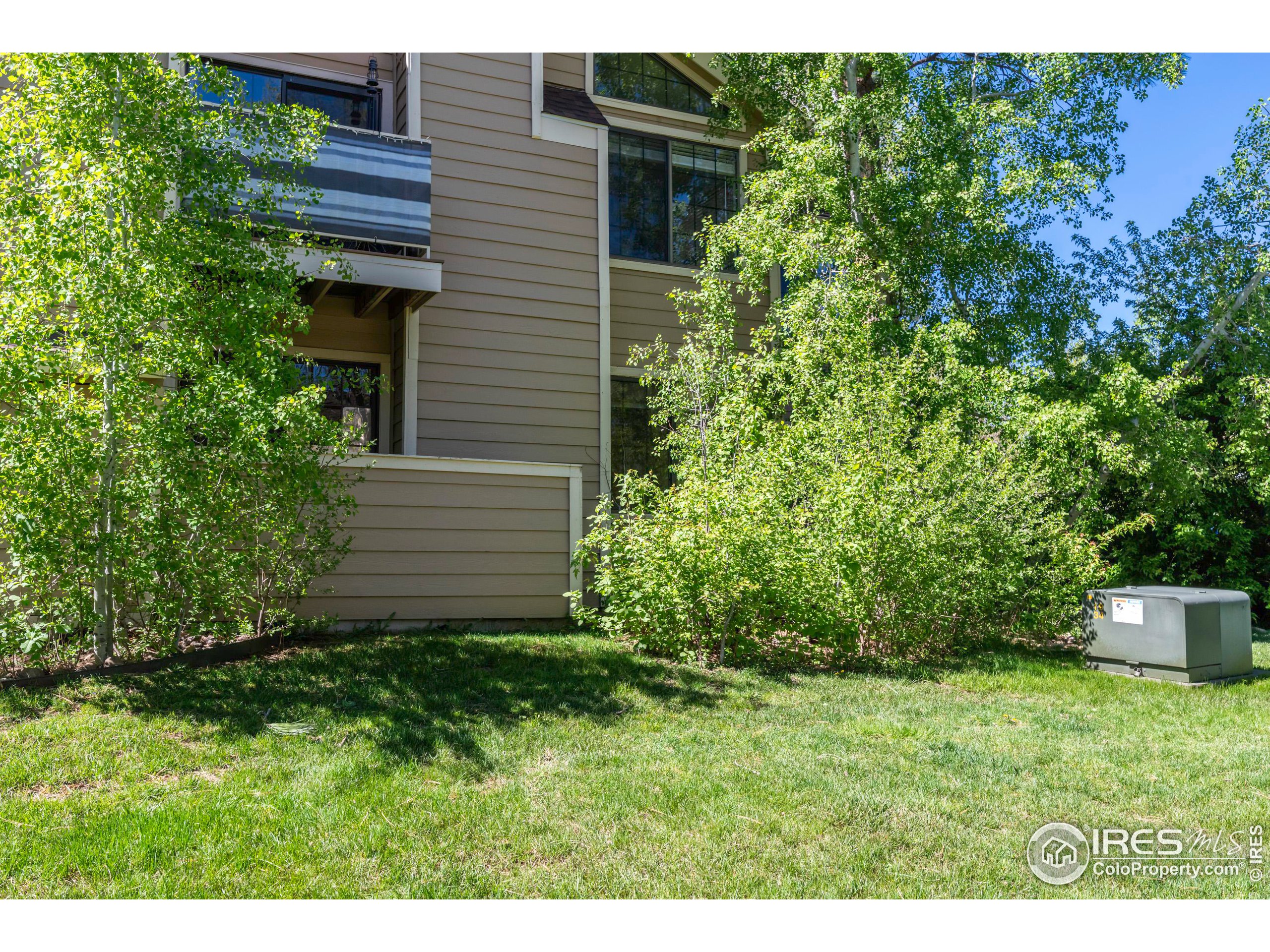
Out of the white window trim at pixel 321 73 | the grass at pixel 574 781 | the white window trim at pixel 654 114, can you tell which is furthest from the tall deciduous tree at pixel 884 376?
the white window trim at pixel 321 73

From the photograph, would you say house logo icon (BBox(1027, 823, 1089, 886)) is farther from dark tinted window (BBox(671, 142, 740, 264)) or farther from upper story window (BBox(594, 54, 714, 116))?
upper story window (BBox(594, 54, 714, 116))

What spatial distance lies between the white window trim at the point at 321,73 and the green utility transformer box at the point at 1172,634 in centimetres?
825

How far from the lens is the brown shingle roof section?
391 inches

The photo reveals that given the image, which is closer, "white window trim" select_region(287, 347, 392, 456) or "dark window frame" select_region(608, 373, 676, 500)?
"white window trim" select_region(287, 347, 392, 456)

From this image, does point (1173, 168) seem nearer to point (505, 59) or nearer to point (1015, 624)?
point (1015, 624)

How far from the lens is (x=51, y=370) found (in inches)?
210

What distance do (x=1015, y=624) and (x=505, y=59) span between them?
783 centimetres

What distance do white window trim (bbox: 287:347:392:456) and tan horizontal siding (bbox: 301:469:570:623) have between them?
1702 mm

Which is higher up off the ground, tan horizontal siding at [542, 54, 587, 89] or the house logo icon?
tan horizontal siding at [542, 54, 587, 89]

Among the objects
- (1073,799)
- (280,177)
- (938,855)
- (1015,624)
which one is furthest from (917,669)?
(280,177)

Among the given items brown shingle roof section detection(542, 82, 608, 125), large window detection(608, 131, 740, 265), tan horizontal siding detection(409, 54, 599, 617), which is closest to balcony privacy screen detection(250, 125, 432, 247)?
tan horizontal siding detection(409, 54, 599, 617)

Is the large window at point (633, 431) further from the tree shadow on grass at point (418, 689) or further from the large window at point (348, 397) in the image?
the tree shadow on grass at point (418, 689)

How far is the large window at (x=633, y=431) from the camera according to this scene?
10406mm
